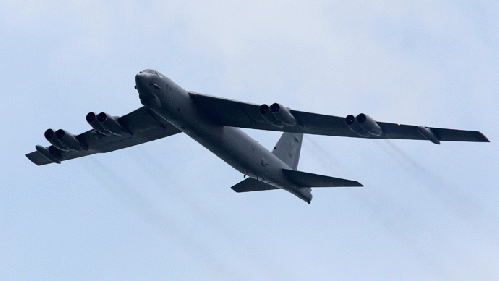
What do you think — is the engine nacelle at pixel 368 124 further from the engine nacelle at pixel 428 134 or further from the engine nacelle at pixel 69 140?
the engine nacelle at pixel 69 140

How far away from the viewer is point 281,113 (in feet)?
133

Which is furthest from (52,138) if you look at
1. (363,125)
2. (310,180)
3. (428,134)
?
(428,134)

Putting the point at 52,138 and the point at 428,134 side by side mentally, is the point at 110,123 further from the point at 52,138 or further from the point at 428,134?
the point at 428,134

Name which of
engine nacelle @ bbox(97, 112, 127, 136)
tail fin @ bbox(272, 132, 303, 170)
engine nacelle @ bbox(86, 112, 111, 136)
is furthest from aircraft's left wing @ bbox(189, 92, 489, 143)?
tail fin @ bbox(272, 132, 303, 170)

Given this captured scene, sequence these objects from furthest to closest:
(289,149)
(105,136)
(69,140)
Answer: (289,149) → (105,136) → (69,140)

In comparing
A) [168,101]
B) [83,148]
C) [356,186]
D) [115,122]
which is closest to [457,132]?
[356,186]

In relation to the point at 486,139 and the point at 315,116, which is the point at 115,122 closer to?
the point at 315,116

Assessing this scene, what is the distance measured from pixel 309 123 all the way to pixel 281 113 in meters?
2.82

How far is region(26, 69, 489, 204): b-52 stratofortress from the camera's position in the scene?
41.0m

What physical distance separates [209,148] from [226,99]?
3.30 m

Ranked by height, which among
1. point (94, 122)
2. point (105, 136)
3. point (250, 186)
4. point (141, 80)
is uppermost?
point (105, 136)

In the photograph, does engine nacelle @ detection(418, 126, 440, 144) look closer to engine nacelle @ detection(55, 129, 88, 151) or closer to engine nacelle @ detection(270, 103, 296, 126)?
engine nacelle @ detection(270, 103, 296, 126)

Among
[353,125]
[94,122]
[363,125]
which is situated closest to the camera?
[363,125]

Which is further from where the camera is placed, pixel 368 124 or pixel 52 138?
pixel 52 138
